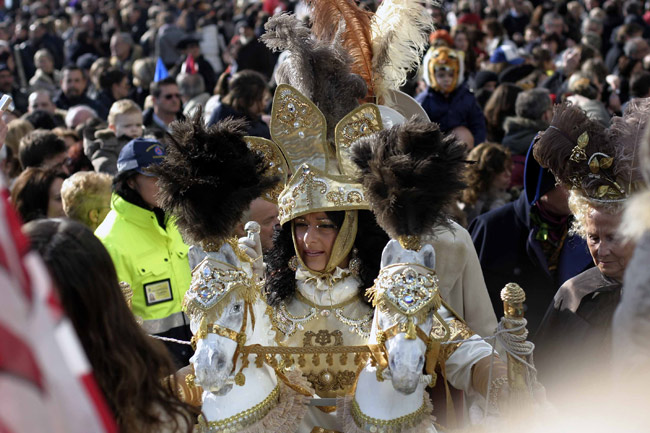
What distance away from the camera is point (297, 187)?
3.53m

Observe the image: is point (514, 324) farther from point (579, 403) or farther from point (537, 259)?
point (537, 259)

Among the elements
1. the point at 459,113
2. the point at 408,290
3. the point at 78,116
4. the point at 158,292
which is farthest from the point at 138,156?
the point at 78,116

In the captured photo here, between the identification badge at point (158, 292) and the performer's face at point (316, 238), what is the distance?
1.40 m

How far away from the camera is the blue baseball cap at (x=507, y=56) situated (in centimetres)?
1098

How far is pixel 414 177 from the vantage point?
2.96 metres

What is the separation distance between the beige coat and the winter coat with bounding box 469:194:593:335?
0.68 m

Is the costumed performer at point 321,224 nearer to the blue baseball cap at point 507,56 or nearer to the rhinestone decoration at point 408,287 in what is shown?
the rhinestone decoration at point 408,287

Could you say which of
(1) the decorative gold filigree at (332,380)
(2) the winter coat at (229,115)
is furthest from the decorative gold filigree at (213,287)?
(2) the winter coat at (229,115)

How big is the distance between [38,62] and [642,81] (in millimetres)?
7937

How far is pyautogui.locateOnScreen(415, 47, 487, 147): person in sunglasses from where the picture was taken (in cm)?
749

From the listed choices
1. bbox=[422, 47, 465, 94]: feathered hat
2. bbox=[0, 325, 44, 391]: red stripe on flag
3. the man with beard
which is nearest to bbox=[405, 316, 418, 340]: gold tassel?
bbox=[0, 325, 44, 391]: red stripe on flag

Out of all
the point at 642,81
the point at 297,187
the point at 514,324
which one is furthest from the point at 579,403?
the point at 642,81

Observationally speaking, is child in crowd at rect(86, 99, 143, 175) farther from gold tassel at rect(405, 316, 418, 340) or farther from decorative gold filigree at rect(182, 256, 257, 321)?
gold tassel at rect(405, 316, 418, 340)

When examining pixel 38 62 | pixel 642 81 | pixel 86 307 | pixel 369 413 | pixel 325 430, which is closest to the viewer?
pixel 86 307
